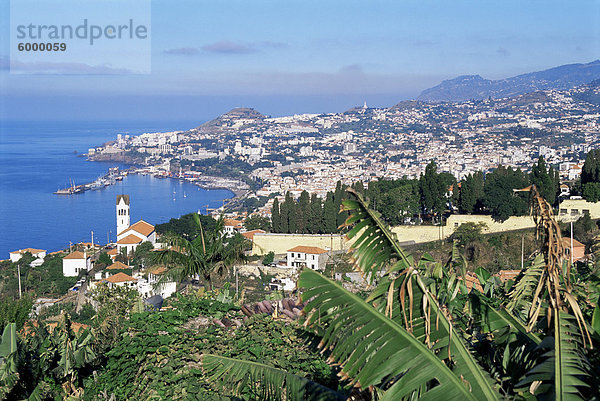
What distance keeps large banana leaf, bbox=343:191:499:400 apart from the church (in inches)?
1076

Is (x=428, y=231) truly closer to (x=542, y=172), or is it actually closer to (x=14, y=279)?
(x=542, y=172)

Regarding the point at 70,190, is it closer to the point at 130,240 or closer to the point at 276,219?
the point at 130,240

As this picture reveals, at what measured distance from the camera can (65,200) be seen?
2282 inches

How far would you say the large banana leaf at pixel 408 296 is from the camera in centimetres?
139

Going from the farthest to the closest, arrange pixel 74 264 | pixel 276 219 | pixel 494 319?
pixel 74 264
pixel 276 219
pixel 494 319

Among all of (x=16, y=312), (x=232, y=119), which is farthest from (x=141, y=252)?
(x=232, y=119)

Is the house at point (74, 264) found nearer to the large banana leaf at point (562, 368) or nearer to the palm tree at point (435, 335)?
the palm tree at point (435, 335)

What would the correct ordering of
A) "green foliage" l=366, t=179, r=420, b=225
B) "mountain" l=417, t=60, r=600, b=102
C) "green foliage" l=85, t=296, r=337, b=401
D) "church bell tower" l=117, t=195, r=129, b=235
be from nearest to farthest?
"green foliage" l=85, t=296, r=337, b=401 < "green foliage" l=366, t=179, r=420, b=225 < "church bell tower" l=117, t=195, r=129, b=235 < "mountain" l=417, t=60, r=600, b=102

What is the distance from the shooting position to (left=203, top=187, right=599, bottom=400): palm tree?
51.3 inches

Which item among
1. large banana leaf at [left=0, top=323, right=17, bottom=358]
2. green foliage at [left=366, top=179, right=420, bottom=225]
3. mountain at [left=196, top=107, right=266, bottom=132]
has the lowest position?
green foliage at [left=366, top=179, right=420, bottom=225]

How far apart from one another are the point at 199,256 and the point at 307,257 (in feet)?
55.4

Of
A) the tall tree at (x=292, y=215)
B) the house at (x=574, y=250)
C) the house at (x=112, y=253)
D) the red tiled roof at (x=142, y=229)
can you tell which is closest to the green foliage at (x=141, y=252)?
the house at (x=112, y=253)

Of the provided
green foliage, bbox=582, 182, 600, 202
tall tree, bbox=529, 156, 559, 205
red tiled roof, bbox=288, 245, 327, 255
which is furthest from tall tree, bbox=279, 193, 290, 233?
green foliage, bbox=582, 182, 600, 202

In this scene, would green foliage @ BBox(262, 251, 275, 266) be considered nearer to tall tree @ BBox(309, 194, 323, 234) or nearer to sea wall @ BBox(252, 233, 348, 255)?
sea wall @ BBox(252, 233, 348, 255)
